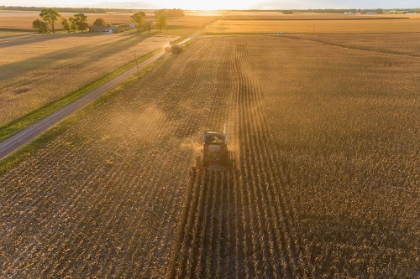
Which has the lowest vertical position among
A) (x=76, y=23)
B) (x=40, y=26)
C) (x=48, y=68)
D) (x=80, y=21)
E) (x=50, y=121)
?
(x=50, y=121)

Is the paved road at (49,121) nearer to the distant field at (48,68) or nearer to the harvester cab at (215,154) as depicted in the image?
the distant field at (48,68)

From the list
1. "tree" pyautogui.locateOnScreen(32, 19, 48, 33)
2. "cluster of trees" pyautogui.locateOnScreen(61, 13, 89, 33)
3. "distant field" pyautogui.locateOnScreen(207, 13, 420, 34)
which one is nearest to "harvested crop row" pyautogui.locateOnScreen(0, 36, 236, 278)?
"distant field" pyautogui.locateOnScreen(207, 13, 420, 34)

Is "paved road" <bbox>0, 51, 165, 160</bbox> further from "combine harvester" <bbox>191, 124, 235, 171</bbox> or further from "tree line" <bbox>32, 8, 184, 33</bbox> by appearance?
"tree line" <bbox>32, 8, 184, 33</bbox>

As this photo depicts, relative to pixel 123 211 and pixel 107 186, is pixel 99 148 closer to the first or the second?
pixel 107 186

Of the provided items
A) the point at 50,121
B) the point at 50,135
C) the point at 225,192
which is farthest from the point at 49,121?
the point at 225,192

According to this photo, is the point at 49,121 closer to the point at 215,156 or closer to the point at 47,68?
the point at 215,156

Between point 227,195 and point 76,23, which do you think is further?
A: point 76,23

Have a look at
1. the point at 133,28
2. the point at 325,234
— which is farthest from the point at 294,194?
the point at 133,28

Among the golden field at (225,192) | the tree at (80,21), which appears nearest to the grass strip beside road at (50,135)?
the golden field at (225,192)
